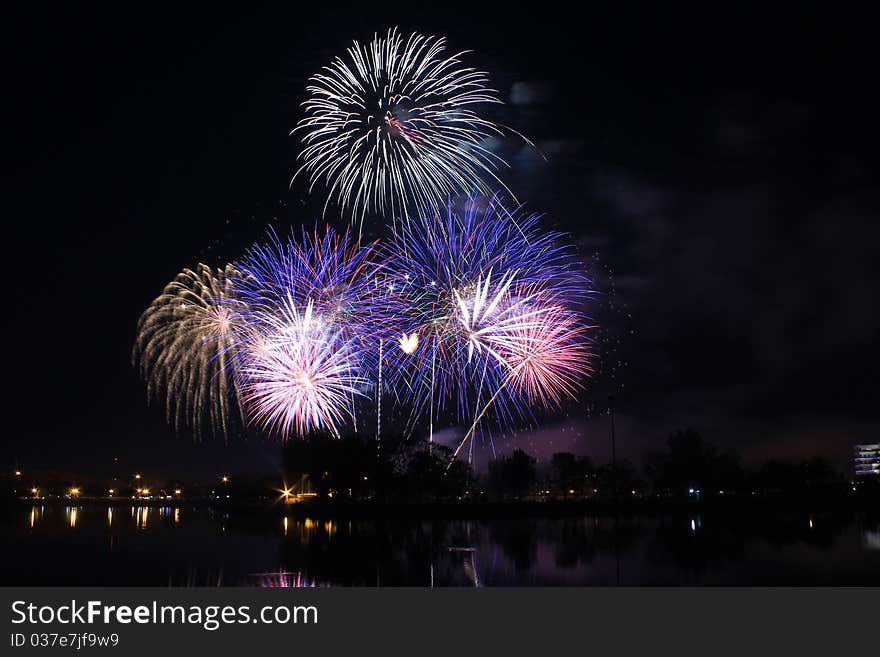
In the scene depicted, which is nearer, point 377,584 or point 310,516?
point 377,584

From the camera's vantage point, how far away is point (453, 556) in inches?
981

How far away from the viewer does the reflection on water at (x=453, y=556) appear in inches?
769

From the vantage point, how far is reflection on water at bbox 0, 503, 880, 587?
769 inches

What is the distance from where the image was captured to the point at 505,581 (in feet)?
61.9

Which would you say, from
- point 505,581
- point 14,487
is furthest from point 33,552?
point 14,487

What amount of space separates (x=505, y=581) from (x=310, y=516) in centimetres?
4370

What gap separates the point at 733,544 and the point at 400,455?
53545 mm

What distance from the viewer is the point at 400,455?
263 ft

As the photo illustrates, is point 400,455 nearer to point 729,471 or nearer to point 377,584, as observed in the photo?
point 377,584
